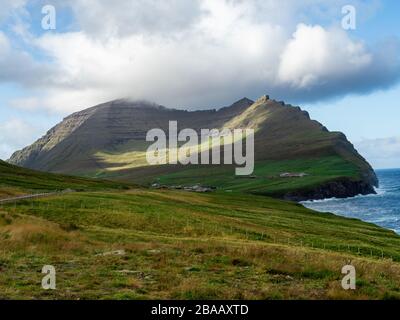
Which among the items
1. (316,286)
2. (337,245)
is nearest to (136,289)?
(316,286)

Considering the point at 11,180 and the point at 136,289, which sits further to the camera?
the point at 11,180

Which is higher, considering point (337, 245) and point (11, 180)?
point (11, 180)

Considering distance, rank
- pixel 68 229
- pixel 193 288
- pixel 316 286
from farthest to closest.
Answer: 1. pixel 68 229
2. pixel 316 286
3. pixel 193 288

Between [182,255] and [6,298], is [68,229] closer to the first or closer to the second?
[182,255]

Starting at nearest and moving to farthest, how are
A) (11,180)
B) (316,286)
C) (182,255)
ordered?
(316,286), (182,255), (11,180)

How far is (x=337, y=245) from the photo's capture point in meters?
61.3
